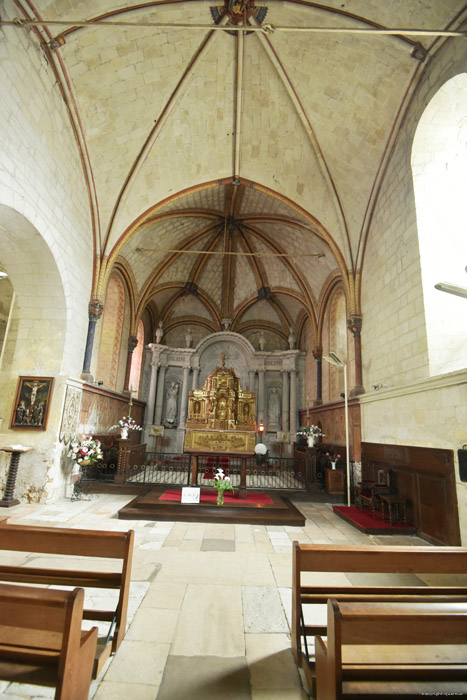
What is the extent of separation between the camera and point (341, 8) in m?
7.55

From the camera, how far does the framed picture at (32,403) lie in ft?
27.9

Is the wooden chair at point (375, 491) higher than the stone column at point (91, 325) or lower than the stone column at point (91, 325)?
lower

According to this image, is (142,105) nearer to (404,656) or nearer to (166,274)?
(166,274)

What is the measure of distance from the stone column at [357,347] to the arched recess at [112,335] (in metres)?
8.99

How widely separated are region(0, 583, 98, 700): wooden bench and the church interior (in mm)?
1434

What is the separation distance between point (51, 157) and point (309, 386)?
13.6m

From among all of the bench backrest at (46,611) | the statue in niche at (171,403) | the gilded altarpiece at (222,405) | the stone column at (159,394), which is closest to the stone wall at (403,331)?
the bench backrest at (46,611)

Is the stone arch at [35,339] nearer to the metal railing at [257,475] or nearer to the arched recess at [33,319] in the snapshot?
the arched recess at [33,319]

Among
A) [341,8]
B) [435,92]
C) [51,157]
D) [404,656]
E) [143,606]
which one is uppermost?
[341,8]

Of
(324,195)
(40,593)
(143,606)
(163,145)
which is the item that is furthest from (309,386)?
(40,593)

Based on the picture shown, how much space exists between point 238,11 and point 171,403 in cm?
1495

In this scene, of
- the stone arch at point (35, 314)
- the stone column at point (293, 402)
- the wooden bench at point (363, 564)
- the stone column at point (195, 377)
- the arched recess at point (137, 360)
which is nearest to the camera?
the wooden bench at point (363, 564)

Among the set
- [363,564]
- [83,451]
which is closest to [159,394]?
[83,451]

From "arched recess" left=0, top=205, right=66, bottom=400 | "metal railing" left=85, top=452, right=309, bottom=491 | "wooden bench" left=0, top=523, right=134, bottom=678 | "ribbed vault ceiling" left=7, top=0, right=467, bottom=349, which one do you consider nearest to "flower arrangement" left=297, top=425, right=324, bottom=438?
"metal railing" left=85, top=452, right=309, bottom=491
